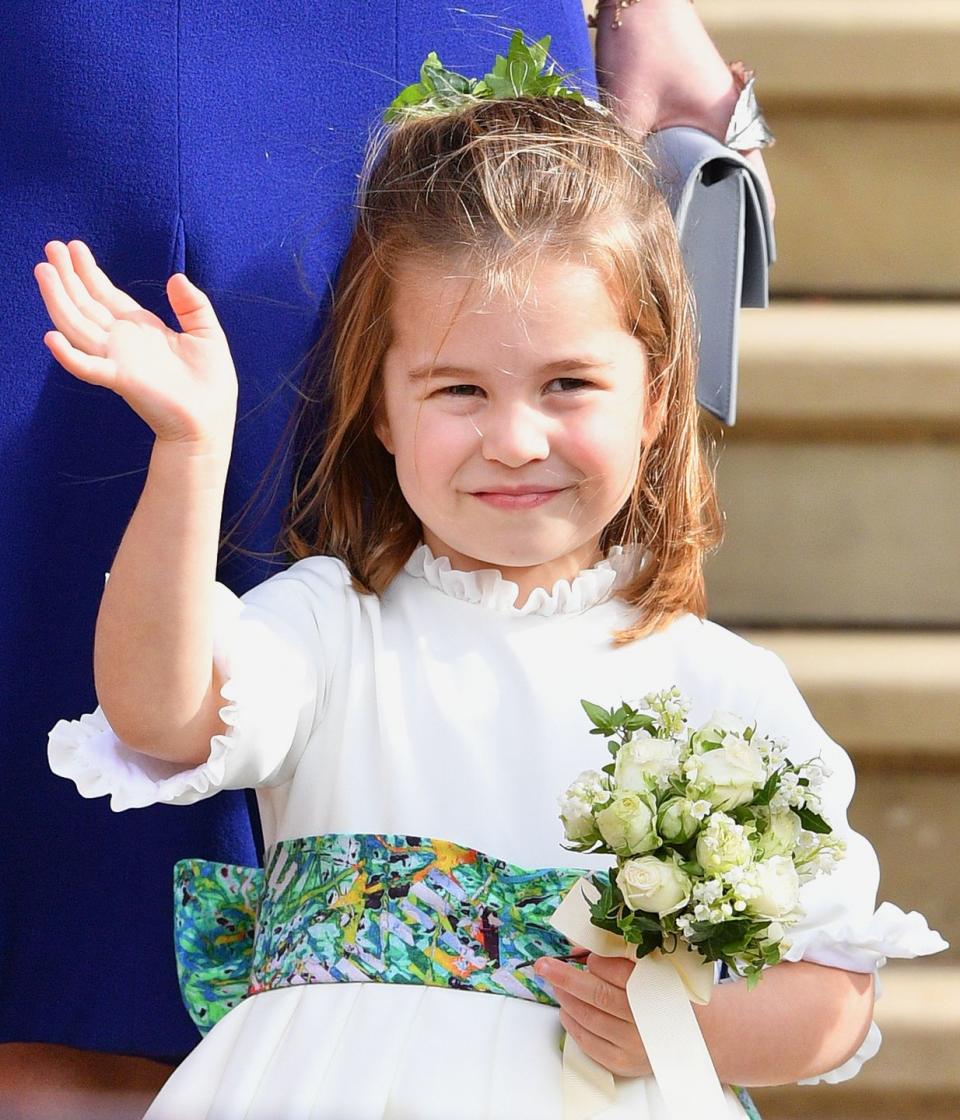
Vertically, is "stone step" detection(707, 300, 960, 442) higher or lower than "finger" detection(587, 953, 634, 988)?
higher

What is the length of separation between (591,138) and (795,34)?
2.53 feet

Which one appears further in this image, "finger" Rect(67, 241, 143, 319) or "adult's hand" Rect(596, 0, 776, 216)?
"adult's hand" Rect(596, 0, 776, 216)

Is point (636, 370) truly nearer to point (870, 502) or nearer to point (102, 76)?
point (102, 76)

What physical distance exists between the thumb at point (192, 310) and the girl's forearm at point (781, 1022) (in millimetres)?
676

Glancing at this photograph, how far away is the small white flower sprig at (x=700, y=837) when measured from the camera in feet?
A: 3.72

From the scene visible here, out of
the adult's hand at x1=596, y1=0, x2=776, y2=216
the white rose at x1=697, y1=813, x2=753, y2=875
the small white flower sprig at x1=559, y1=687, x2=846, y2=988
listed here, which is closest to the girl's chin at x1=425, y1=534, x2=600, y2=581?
the small white flower sprig at x1=559, y1=687, x2=846, y2=988

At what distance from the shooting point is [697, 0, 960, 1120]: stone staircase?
193cm

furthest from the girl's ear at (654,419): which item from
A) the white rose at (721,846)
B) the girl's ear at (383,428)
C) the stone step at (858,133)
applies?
the stone step at (858,133)

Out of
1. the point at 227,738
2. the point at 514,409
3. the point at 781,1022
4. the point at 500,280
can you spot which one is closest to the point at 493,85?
the point at 500,280

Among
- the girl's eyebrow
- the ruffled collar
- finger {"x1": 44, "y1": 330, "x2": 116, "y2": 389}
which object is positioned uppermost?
finger {"x1": 44, "y1": 330, "x2": 116, "y2": 389}

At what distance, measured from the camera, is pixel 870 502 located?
2025 mm

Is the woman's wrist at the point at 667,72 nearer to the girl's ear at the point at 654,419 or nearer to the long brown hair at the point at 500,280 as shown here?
the long brown hair at the point at 500,280

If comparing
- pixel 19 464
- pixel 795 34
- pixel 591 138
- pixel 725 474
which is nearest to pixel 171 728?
pixel 19 464

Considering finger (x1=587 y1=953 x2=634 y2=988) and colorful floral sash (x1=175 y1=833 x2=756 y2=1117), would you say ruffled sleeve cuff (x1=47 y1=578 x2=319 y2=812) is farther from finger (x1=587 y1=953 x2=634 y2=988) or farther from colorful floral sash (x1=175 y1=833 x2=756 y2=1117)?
finger (x1=587 y1=953 x2=634 y2=988)
